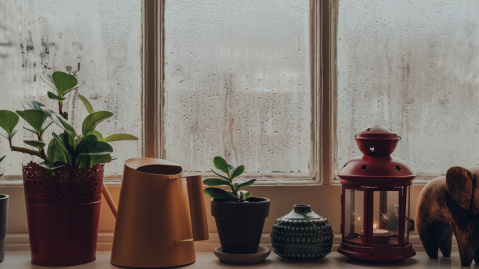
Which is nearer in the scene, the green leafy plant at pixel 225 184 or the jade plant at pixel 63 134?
the jade plant at pixel 63 134

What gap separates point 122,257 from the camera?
1.32 m

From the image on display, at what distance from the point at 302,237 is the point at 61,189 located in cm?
61

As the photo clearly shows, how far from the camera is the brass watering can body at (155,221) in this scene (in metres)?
1.31

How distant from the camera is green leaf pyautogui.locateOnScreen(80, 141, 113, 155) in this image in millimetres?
1283

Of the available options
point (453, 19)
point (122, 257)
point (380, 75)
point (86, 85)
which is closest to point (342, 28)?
point (380, 75)

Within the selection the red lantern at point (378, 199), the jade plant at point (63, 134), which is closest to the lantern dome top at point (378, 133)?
the red lantern at point (378, 199)

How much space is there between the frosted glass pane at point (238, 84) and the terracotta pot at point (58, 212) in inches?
13.2

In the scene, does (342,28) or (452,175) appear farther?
(342,28)

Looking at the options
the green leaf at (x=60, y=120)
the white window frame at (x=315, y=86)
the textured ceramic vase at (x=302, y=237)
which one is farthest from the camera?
the white window frame at (x=315, y=86)

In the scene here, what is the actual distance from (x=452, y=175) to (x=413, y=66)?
423 mm

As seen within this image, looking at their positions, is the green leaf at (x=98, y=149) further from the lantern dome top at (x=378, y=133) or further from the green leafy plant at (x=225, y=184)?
the lantern dome top at (x=378, y=133)

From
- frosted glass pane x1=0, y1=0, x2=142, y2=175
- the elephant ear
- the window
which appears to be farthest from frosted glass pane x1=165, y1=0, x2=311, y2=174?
the elephant ear

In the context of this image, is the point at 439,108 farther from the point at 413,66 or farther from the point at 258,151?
→ the point at 258,151

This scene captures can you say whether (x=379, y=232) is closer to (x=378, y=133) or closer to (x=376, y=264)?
(x=376, y=264)
